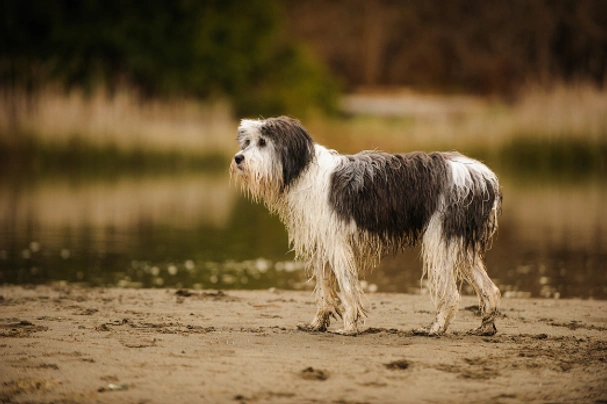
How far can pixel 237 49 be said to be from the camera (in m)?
35.7

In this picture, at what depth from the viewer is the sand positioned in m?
5.90

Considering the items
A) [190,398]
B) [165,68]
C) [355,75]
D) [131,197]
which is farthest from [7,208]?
[355,75]

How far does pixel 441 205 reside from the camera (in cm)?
764

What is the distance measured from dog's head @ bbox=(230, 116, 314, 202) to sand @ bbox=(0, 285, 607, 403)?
1.19 metres

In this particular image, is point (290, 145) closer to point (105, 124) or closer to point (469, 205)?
point (469, 205)

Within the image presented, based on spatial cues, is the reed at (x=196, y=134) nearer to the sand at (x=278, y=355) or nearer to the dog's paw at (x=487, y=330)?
the sand at (x=278, y=355)

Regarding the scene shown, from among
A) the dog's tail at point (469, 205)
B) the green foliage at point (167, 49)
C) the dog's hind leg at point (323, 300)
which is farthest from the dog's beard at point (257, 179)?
the green foliage at point (167, 49)

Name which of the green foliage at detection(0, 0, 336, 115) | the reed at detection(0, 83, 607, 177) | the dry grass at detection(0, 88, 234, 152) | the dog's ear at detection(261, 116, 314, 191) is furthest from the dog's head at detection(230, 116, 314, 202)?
the green foliage at detection(0, 0, 336, 115)

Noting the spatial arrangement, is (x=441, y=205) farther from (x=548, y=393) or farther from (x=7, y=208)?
(x=7, y=208)

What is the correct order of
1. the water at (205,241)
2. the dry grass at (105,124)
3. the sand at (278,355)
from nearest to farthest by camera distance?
the sand at (278,355), the water at (205,241), the dry grass at (105,124)

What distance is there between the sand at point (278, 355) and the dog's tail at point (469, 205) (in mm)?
767

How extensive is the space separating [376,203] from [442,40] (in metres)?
42.5

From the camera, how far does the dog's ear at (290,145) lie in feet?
25.1

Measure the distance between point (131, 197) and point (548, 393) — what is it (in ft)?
51.7
